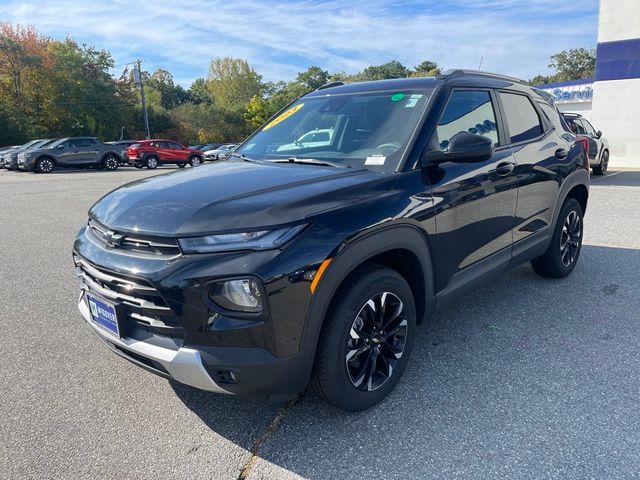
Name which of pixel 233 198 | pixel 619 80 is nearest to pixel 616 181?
pixel 619 80

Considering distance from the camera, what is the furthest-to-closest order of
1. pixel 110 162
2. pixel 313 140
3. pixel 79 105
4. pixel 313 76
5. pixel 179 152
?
pixel 313 76, pixel 79 105, pixel 179 152, pixel 110 162, pixel 313 140

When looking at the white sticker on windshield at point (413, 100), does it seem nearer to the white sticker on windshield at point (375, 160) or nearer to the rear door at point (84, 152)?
the white sticker on windshield at point (375, 160)

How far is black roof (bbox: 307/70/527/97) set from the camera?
3.35 m

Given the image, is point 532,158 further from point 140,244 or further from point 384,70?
point 384,70

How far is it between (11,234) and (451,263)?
732 cm

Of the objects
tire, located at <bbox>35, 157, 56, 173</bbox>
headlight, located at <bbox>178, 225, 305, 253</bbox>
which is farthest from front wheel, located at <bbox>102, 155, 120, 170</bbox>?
headlight, located at <bbox>178, 225, 305, 253</bbox>

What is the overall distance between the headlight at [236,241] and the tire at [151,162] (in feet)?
81.9

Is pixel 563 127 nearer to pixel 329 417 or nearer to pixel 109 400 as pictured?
pixel 329 417

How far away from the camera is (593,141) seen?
1352 centimetres

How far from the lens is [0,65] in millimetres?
35531

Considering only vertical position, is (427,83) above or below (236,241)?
above

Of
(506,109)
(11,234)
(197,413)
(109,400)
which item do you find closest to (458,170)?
(506,109)

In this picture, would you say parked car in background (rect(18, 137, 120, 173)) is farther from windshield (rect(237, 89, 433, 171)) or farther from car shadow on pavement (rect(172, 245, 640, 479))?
car shadow on pavement (rect(172, 245, 640, 479))

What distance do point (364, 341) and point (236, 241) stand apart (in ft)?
3.07
